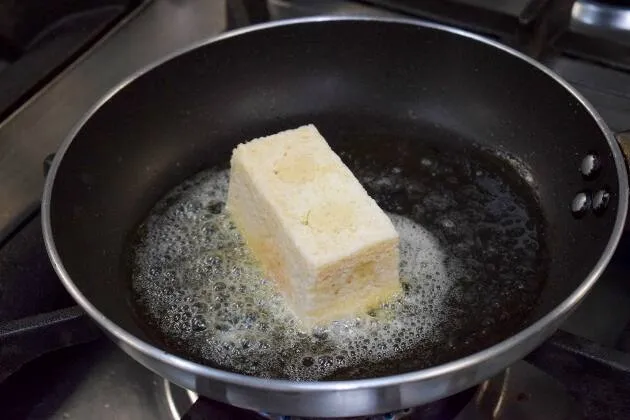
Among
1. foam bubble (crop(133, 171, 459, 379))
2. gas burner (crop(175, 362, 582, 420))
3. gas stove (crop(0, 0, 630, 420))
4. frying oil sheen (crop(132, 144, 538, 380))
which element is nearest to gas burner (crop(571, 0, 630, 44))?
gas stove (crop(0, 0, 630, 420))

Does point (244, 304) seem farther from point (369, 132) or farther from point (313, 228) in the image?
point (369, 132)

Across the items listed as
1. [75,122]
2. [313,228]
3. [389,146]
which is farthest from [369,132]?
[75,122]

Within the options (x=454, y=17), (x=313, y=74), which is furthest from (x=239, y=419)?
(x=454, y=17)

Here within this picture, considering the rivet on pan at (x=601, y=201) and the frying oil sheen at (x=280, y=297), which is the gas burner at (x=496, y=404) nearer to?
the frying oil sheen at (x=280, y=297)

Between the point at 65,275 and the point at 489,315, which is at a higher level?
the point at 65,275

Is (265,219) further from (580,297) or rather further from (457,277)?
(580,297)

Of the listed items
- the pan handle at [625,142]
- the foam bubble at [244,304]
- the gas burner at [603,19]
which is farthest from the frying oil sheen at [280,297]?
the gas burner at [603,19]
